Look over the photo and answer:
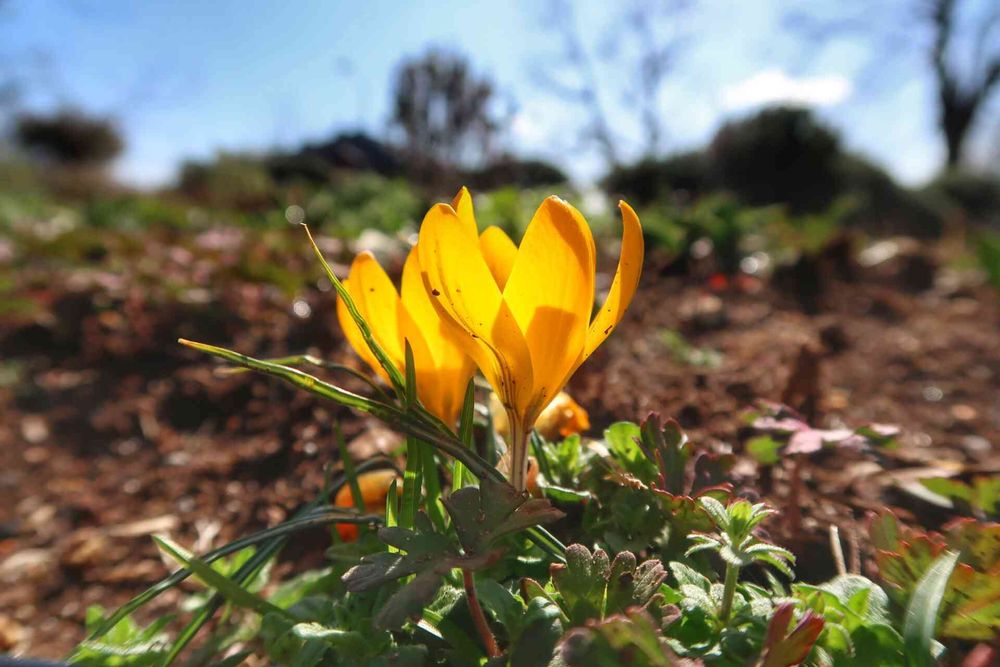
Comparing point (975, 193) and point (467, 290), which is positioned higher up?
point (975, 193)

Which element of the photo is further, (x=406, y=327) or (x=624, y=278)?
(x=406, y=327)

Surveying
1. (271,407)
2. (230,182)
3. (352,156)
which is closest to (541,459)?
(271,407)

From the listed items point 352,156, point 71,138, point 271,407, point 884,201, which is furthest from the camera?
point 71,138

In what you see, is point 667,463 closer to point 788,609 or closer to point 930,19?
point 788,609

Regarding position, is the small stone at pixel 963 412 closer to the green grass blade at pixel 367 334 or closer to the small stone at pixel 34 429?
the green grass blade at pixel 367 334

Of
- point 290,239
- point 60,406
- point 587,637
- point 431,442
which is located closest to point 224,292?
point 60,406

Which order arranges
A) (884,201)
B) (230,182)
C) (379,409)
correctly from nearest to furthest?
(379,409), (884,201), (230,182)

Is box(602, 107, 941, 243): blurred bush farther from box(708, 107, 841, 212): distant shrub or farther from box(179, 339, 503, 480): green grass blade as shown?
box(179, 339, 503, 480): green grass blade

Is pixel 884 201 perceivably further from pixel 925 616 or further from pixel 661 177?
pixel 925 616
